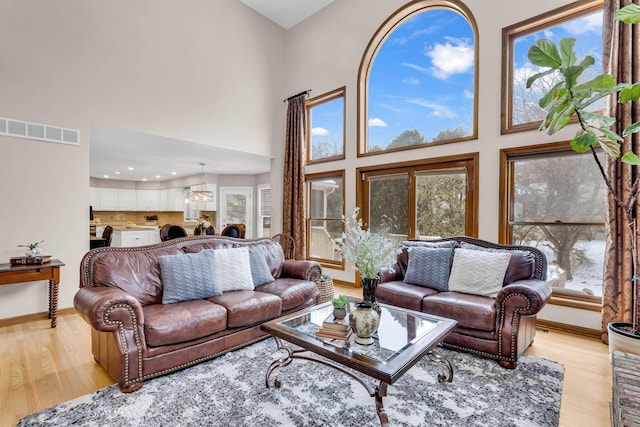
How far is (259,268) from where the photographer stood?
11.2ft

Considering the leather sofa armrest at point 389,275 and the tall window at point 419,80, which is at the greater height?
the tall window at point 419,80

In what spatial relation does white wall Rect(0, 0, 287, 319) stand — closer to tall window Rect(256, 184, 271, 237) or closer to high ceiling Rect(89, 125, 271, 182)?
high ceiling Rect(89, 125, 271, 182)

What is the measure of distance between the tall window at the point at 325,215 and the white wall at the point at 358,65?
7.4 inches

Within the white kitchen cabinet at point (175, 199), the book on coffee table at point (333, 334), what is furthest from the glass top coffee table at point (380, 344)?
the white kitchen cabinet at point (175, 199)

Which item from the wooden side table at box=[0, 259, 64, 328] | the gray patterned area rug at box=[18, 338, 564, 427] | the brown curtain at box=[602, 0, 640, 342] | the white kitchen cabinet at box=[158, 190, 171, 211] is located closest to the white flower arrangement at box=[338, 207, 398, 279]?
the gray patterned area rug at box=[18, 338, 564, 427]

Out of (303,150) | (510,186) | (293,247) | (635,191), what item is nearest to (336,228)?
(293,247)

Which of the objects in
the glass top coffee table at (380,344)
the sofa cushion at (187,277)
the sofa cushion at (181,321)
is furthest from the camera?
the sofa cushion at (187,277)

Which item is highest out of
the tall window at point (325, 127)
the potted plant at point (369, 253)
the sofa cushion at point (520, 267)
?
the tall window at point (325, 127)

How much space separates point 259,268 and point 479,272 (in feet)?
7.43

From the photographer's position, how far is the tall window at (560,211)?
322 centimetres

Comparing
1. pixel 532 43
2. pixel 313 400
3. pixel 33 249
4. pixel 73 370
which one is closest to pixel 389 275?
pixel 313 400

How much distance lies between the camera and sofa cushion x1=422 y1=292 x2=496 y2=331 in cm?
252

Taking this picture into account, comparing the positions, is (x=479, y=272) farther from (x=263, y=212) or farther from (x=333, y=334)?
(x=263, y=212)

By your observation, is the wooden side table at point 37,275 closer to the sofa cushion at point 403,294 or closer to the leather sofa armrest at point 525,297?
the sofa cushion at point 403,294
